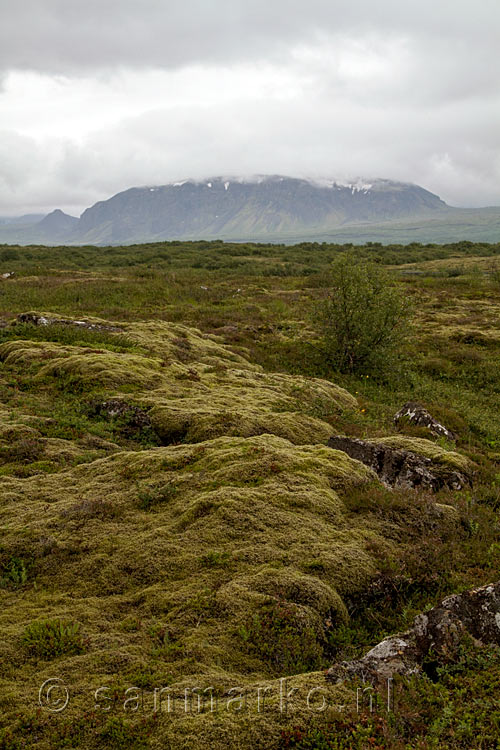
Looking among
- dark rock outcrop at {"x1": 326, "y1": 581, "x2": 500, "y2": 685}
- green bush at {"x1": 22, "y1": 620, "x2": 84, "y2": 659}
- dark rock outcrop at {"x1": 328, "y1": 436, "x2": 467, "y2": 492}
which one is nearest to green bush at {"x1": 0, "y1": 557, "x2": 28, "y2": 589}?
green bush at {"x1": 22, "y1": 620, "x2": 84, "y2": 659}

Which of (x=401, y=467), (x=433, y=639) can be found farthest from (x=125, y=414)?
(x=433, y=639)

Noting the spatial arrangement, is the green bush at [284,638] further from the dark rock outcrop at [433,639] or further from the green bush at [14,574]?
the green bush at [14,574]

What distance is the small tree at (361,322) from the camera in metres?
26.2

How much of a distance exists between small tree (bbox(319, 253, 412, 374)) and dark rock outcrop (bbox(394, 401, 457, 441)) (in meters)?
→ 9.01

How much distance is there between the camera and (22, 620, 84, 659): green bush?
5.23 metres

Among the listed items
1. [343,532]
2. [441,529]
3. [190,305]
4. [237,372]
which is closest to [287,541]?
[343,532]

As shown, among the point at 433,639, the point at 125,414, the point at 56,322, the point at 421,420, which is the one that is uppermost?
the point at 56,322

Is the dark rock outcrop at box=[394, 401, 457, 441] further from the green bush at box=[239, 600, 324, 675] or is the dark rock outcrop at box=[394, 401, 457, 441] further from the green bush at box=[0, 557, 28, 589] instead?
the green bush at box=[0, 557, 28, 589]

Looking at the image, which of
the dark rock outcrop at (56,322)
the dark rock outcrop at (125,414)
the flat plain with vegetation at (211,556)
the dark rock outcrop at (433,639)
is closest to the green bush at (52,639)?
the flat plain with vegetation at (211,556)

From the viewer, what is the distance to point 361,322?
2633 centimetres

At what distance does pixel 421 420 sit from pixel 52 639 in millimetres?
14073

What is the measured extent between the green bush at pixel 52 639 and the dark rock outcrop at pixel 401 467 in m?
7.23

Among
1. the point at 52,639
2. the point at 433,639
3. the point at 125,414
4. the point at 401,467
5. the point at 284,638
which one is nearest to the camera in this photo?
the point at 433,639

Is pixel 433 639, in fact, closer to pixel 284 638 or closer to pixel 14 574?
pixel 284 638
